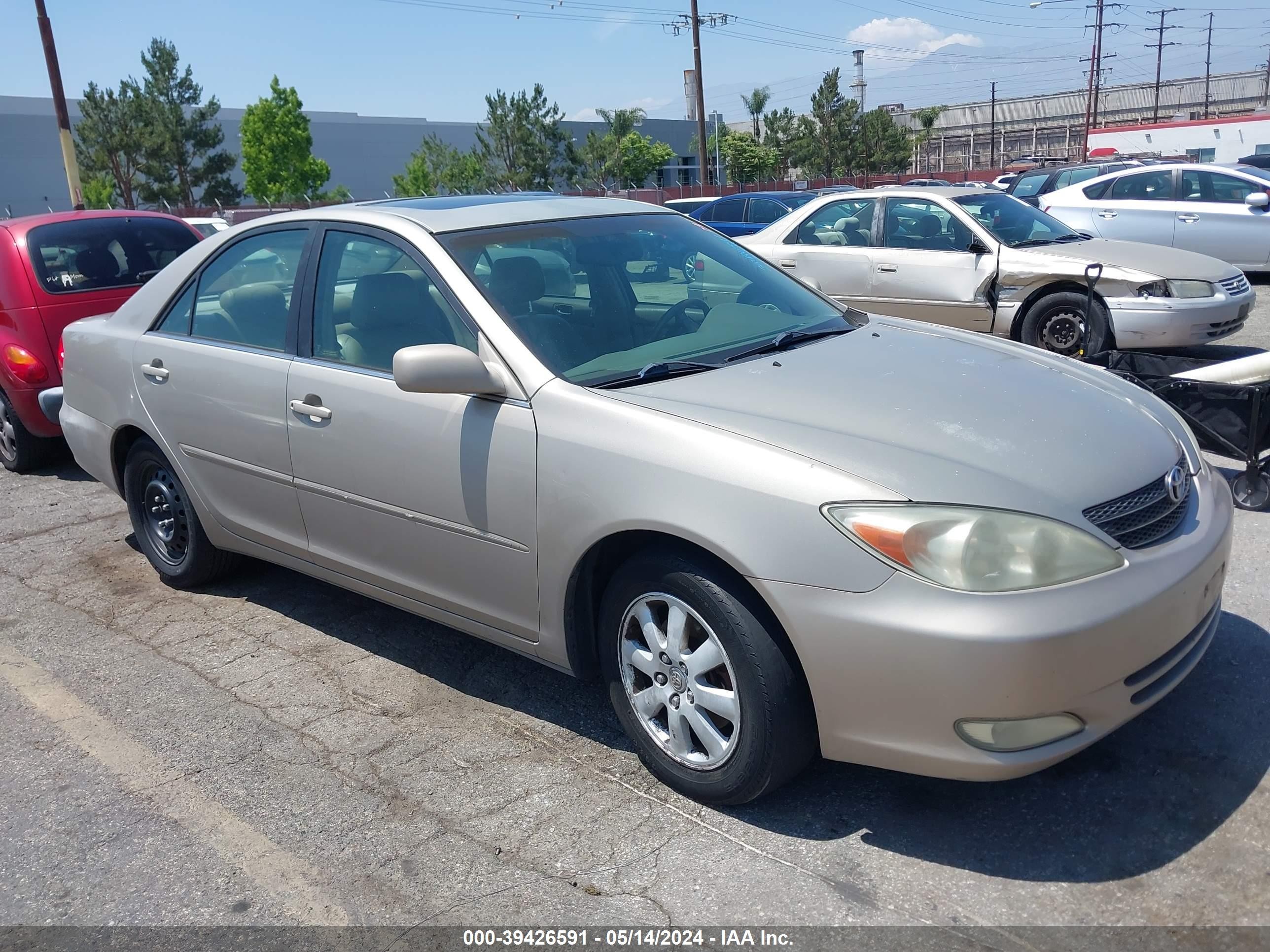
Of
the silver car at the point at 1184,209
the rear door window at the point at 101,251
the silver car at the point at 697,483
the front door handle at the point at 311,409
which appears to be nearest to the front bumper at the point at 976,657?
the silver car at the point at 697,483

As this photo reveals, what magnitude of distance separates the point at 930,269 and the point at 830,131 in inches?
1929

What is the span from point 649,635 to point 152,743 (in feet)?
6.05

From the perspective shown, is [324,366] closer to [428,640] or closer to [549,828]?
[428,640]

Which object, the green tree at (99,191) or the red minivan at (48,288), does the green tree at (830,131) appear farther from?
the red minivan at (48,288)

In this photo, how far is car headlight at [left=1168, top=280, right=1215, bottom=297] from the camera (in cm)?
A: 784

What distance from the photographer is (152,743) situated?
3613mm

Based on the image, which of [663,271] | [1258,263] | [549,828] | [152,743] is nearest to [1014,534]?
[549,828]

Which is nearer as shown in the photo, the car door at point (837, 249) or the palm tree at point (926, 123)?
the car door at point (837, 249)

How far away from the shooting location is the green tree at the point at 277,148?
167ft

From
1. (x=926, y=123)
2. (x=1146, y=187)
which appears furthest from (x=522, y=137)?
(x=1146, y=187)

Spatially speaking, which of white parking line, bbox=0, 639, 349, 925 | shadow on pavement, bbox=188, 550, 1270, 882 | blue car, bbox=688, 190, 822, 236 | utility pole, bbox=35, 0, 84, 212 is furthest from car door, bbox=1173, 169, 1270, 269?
utility pole, bbox=35, 0, 84, 212

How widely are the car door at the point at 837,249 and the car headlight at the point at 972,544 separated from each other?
6861mm

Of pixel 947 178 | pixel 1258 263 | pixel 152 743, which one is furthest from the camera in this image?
pixel 947 178

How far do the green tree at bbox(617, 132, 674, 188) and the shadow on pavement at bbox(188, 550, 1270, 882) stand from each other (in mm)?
57288
